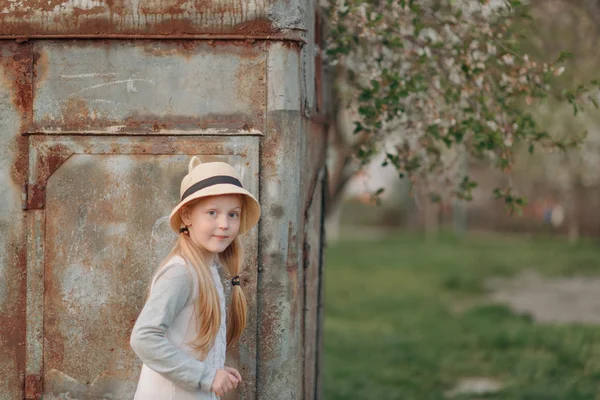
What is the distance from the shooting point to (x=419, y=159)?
6.38m

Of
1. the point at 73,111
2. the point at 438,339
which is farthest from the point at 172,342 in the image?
the point at 438,339

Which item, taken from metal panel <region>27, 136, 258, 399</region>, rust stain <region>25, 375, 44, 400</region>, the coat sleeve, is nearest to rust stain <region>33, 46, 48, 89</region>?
metal panel <region>27, 136, 258, 399</region>

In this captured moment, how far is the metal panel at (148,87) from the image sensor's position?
169 inches

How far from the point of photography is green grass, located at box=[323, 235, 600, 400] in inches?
340

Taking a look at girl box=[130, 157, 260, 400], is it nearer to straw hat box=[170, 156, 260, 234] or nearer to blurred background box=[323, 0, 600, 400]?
straw hat box=[170, 156, 260, 234]

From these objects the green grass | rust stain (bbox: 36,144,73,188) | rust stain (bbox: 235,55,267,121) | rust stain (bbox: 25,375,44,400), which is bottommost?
the green grass

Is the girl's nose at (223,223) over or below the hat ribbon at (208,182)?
below

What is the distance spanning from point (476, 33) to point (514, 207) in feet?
3.53

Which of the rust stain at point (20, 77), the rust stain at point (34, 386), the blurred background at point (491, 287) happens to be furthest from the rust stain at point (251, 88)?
the blurred background at point (491, 287)

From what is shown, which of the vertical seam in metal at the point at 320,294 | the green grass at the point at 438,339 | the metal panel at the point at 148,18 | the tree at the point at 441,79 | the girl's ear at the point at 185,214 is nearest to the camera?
the girl's ear at the point at 185,214

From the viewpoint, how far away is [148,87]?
431 centimetres

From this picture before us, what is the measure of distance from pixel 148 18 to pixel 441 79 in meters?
2.35

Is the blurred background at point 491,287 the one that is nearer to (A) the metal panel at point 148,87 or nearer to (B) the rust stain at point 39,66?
(A) the metal panel at point 148,87

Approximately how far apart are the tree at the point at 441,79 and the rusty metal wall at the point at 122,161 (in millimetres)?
1331
